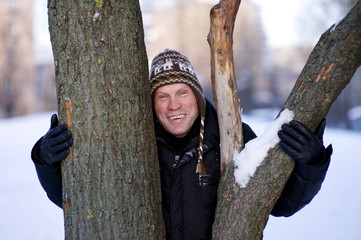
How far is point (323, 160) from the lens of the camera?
74.2 inches

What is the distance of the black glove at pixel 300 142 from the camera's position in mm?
1803

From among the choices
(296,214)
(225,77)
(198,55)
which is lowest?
(296,214)

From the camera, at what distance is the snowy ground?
557 cm

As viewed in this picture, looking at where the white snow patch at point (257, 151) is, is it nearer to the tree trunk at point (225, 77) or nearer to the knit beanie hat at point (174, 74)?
the tree trunk at point (225, 77)

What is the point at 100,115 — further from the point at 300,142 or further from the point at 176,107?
the point at 300,142

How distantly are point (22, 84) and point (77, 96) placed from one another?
2546 cm

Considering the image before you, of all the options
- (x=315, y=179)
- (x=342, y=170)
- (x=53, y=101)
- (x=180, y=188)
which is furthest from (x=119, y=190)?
(x=53, y=101)

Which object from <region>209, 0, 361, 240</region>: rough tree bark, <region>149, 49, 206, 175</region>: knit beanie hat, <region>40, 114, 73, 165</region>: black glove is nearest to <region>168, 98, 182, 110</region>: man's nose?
<region>149, 49, 206, 175</region>: knit beanie hat

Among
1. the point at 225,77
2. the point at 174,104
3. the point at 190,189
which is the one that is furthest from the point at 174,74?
the point at 190,189

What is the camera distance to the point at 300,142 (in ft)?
5.90

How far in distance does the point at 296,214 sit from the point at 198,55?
1066 inches

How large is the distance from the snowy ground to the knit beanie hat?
360cm

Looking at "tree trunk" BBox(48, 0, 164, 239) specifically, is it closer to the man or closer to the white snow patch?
the man

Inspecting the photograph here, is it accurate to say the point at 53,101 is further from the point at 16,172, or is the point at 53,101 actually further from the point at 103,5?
the point at 103,5
